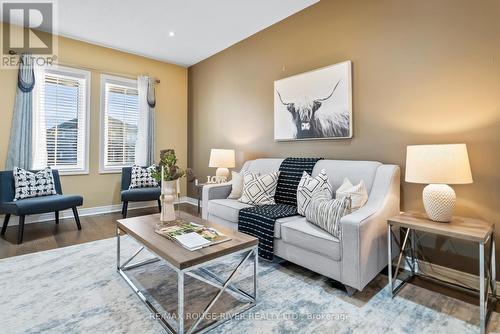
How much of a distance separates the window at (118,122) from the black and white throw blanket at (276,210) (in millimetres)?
3094

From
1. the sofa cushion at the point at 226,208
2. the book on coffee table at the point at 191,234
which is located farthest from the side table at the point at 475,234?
the sofa cushion at the point at 226,208

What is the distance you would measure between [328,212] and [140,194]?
3.11 meters

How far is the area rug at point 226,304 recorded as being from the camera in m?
1.60

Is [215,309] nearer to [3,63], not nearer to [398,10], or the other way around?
[398,10]

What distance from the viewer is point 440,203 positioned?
1.87 m

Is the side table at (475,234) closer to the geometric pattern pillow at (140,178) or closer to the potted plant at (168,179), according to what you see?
the potted plant at (168,179)

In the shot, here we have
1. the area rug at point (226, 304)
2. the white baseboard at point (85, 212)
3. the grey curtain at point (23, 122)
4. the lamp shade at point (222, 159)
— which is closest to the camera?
the area rug at point (226, 304)

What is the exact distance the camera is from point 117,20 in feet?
11.6

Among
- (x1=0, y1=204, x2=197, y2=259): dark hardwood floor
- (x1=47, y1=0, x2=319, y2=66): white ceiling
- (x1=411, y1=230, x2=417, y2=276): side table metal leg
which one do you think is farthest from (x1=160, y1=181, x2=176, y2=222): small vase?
(x1=47, y1=0, x2=319, y2=66): white ceiling

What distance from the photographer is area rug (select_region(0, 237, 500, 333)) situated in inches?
A: 63.2

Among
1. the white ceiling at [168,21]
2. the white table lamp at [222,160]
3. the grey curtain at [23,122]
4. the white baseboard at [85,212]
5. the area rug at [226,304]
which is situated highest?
the white ceiling at [168,21]

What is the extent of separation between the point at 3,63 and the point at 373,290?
17.2 feet

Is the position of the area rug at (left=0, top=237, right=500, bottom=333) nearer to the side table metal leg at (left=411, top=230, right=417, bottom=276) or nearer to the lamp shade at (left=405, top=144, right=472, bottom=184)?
the side table metal leg at (left=411, top=230, right=417, bottom=276)

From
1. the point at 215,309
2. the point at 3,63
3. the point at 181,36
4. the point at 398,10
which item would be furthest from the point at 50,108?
the point at 398,10
